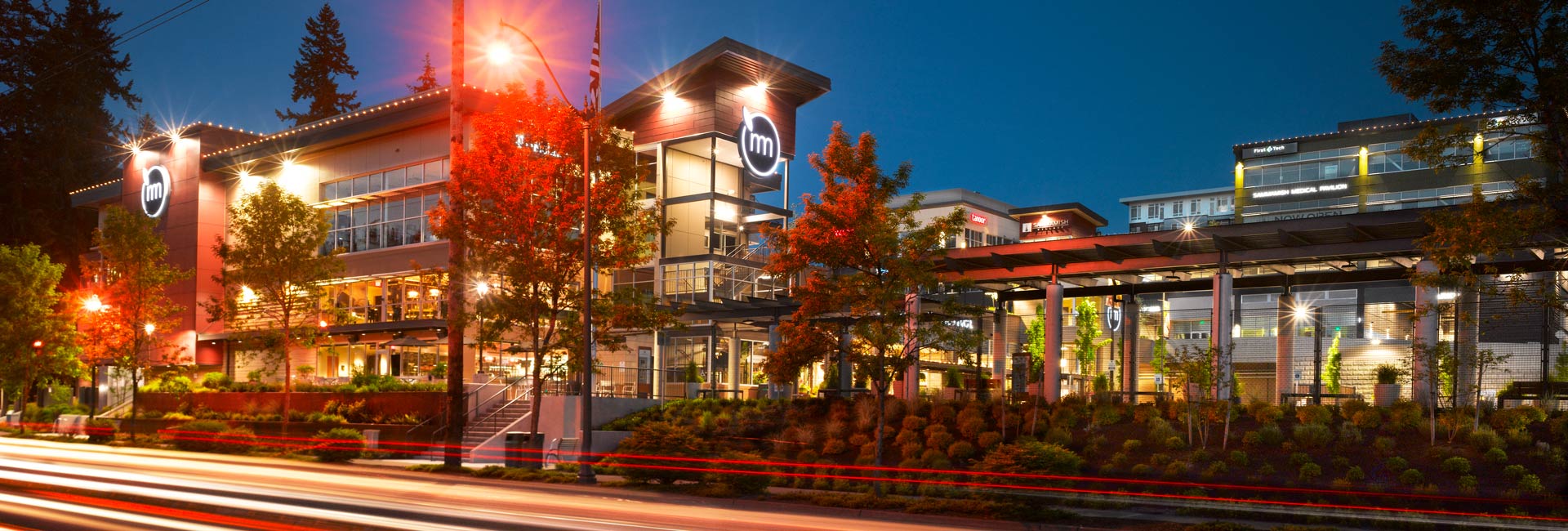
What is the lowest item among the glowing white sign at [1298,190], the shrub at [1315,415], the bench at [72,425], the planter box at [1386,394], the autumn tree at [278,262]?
the bench at [72,425]

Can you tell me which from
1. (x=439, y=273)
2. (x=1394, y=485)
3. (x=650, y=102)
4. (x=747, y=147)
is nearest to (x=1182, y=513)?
(x=1394, y=485)

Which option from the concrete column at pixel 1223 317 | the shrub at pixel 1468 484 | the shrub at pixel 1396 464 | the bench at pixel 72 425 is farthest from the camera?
the bench at pixel 72 425

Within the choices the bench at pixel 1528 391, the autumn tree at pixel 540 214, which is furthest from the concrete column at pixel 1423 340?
the autumn tree at pixel 540 214

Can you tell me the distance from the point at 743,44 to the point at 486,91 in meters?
11.1

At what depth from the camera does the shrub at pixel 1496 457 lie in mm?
20858

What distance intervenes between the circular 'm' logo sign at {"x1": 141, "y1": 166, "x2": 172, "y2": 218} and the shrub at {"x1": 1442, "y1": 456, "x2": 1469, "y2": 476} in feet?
199

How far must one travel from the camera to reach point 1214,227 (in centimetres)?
3011

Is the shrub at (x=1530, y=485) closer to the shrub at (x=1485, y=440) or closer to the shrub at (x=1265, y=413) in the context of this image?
the shrub at (x=1485, y=440)

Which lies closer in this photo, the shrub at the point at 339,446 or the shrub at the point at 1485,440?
the shrub at the point at 1485,440

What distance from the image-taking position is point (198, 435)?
3859cm

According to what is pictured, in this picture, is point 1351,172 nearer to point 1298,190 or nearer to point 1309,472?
point 1298,190

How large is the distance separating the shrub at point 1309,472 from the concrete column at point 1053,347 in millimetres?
9049

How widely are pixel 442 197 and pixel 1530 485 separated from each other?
39.6m

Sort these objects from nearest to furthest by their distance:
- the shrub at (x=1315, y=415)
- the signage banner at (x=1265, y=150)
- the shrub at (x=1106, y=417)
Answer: the shrub at (x=1315, y=415) → the shrub at (x=1106, y=417) → the signage banner at (x=1265, y=150)
